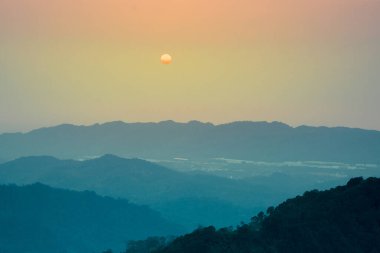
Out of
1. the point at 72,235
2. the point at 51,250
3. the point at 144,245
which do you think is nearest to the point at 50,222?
the point at 72,235

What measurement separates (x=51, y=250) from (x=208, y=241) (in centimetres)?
10820

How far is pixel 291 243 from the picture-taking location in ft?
223

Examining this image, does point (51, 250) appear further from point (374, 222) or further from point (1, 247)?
point (374, 222)

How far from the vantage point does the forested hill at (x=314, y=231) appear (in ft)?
219

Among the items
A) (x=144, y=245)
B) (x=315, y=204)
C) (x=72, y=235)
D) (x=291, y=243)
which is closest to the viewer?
(x=291, y=243)

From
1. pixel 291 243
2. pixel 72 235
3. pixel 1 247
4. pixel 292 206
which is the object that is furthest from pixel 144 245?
pixel 72 235

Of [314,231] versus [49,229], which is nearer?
[314,231]

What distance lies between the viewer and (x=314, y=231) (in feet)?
225

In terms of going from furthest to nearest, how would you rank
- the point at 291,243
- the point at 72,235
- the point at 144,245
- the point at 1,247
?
the point at 72,235 → the point at 1,247 → the point at 144,245 → the point at 291,243

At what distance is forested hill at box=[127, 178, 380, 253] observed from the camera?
2623 inches

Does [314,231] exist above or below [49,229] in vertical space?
below

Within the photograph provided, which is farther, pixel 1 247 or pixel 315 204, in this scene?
pixel 1 247

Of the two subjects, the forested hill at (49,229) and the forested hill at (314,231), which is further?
the forested hill at (49,229)

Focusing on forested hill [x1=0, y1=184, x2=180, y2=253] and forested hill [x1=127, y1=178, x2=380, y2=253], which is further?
forested hill [x1=0, y1=184, x2=180, y2=253]
